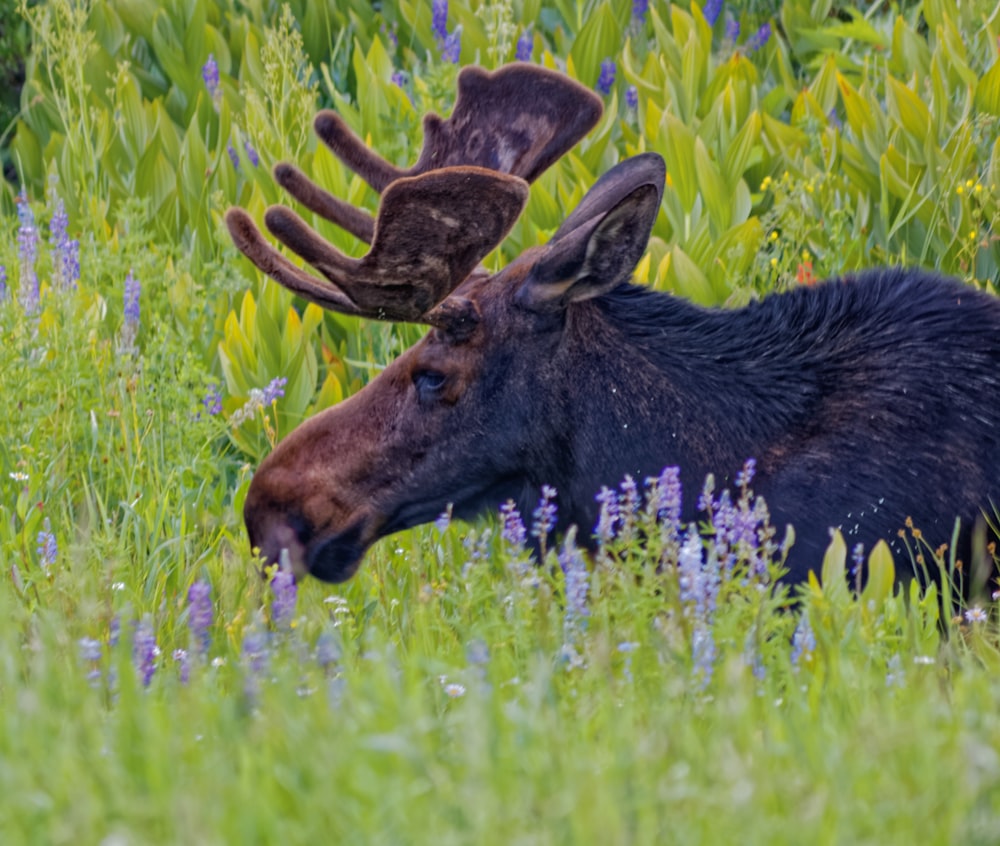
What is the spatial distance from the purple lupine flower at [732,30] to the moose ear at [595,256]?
183 inches

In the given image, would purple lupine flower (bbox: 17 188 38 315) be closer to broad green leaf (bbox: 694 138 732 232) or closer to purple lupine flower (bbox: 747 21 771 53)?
broad green leaf (bbox: 694 138 732 232)

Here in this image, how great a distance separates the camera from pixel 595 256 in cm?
381

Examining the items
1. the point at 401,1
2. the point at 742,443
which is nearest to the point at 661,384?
the point at 742,443

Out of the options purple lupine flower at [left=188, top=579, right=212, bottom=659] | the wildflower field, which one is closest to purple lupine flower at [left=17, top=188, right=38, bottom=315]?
the wildflower field

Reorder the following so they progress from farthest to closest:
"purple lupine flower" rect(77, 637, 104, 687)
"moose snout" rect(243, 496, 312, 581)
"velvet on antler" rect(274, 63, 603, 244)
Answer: "velvet on antler" rect(274, 63, 603, 244) → "moose snout" rect(243, 496, 312, 581) → "purple lupine flower" rect(77, 637, 104, 687)

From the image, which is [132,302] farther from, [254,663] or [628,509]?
[254,663]

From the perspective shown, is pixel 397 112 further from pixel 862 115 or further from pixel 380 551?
pixel 380 551

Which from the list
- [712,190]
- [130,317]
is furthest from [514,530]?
[712,190]

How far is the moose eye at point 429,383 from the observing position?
3984 mm

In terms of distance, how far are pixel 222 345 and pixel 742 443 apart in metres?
2.34

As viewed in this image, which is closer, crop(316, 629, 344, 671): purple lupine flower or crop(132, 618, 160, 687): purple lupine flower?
crop(316, 629, 344, 671): purple lupine flower

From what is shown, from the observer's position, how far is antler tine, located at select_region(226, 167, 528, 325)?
3752 millimetres

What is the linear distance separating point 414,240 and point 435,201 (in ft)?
0.38

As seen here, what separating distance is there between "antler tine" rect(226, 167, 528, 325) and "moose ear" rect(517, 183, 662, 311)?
16 cm
